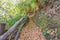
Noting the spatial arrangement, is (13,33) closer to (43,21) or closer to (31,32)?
(31,32)

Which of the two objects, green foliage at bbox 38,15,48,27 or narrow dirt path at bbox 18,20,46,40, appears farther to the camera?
green foliage at bbox 38,15,48,27

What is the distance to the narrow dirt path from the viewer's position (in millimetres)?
6064

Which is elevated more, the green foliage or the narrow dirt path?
the green foliage

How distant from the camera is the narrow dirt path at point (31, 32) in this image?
606 cm

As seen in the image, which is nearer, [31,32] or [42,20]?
[42,20]

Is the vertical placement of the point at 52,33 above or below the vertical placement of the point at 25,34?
above

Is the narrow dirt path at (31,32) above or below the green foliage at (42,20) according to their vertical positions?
below

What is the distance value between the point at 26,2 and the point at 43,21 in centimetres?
189

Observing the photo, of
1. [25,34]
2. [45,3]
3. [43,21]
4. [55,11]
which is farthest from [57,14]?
[25,34]

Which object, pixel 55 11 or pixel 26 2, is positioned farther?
pixel 26 2

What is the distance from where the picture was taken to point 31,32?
6.55 metres

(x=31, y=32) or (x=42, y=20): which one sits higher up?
(x=42, y=20)

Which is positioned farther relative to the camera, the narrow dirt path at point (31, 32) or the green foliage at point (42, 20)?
the green foliage at point (42, 20)

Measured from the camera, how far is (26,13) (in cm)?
790
